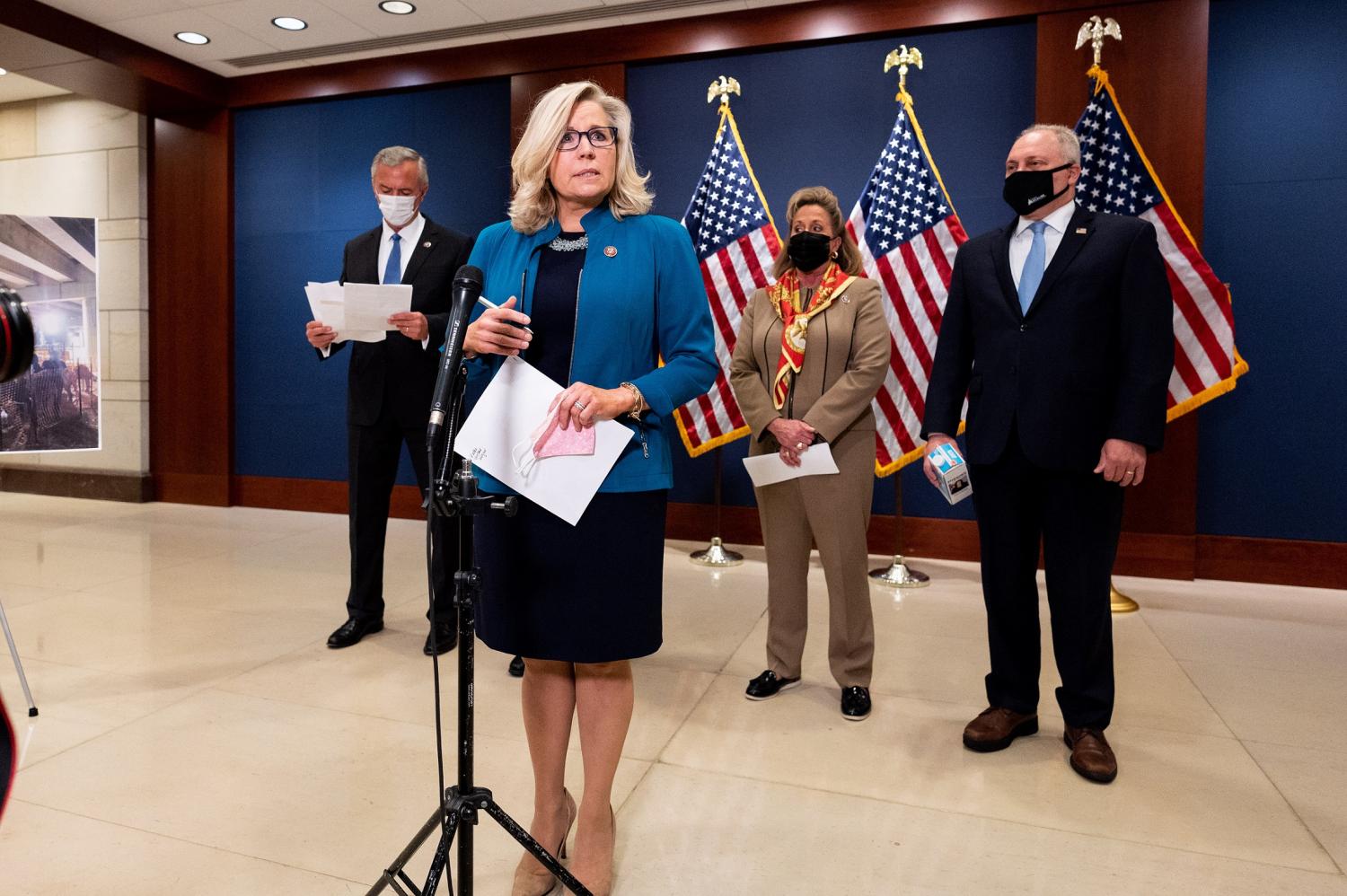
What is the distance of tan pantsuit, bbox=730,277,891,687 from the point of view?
9.30 ft

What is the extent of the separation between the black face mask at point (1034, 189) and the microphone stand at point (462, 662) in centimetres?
172

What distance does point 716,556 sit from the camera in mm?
5113

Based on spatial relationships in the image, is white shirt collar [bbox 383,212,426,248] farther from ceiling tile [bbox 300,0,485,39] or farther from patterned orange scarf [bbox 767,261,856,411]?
ceiling tile [bbox 300,0,485,39]

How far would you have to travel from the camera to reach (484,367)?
70.9 inches

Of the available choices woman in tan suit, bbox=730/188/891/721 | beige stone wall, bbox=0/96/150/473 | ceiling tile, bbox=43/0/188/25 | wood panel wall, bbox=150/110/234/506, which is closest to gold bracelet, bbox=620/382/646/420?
woman in tan suit, bbox=730/188/891/721

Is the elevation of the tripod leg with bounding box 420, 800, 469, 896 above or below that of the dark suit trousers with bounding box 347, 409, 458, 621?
below

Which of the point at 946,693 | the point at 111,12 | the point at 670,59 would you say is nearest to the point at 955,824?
the point at 946,693

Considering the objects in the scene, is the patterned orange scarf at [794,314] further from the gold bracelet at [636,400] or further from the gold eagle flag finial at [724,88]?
the gold eagle flag finial at [724,88]

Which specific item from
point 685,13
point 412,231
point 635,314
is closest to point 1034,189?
point 635,314

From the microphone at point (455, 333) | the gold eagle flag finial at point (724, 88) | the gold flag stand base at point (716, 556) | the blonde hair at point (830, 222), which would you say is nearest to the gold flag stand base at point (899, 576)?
the gold flag stand base at point (716, 556)

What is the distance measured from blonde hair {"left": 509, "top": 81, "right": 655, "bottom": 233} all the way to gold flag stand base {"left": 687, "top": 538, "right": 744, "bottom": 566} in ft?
11.5

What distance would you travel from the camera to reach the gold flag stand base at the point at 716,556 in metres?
5.06

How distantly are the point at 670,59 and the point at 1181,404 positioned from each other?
3.64 m

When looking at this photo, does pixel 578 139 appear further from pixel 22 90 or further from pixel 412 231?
pixel 22 90
